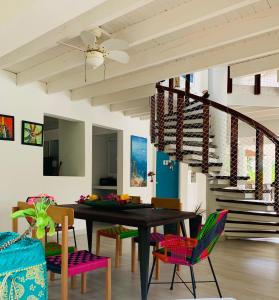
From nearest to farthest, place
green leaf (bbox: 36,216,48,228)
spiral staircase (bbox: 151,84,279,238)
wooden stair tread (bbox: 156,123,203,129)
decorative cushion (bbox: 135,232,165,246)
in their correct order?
1. green leaf (bbox: 36,216,48,228)
2. decorative cushion (bbox: 135,232,165,246)
3. spiral staircase (bbox: 151,84,279,238)
4. wooden stair tread (bbox: 156,123,203,129)

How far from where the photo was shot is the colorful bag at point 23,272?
1.84 m

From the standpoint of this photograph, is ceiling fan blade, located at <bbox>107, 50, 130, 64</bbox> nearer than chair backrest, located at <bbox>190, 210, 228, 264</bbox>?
No

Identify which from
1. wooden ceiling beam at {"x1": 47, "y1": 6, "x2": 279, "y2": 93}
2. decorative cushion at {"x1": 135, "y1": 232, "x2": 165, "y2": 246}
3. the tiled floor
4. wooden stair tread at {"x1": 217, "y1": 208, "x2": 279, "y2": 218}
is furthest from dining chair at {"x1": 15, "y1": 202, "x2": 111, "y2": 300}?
wooden stair tread at {"x1": 217, "y1": 208, "x2": 279, "y2": 218}

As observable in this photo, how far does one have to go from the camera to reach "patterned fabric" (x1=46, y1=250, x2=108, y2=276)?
2.52 m

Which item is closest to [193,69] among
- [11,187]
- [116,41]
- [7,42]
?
[116,41]

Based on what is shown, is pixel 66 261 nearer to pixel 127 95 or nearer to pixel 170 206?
pixel 170 206

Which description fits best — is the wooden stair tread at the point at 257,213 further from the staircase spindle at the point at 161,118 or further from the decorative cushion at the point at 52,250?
the decorative cushion at the point at 52,250

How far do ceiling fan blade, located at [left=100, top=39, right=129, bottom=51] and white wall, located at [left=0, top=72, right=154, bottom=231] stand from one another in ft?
9.06

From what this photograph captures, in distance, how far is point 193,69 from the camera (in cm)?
482

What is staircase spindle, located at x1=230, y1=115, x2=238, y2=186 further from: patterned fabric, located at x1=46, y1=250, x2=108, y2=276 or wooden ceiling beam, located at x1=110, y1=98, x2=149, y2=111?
patterned fabric, located at x1=46, y1=250, x2=108, y2=276

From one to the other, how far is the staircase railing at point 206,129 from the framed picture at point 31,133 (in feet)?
7.23

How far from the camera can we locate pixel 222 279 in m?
3.66

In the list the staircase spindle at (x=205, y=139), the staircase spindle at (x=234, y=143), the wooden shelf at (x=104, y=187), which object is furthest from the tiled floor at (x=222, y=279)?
the wooden shelf at (x=104, y=187)

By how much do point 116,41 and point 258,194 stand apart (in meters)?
3.37
